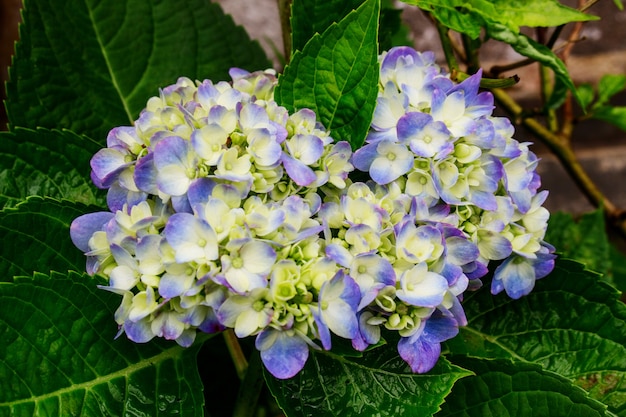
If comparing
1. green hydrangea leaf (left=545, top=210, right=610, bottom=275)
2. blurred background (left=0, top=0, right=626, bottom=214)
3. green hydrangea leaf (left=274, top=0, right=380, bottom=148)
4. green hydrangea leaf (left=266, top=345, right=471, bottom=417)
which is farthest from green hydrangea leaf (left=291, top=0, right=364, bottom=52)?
blurred background (left=0, top=0, right=626, bottom=214)

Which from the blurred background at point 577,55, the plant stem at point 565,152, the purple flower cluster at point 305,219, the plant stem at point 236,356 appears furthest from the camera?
the blurred background at point 577,55

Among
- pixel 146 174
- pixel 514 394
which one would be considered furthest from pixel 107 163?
pixel 514 394

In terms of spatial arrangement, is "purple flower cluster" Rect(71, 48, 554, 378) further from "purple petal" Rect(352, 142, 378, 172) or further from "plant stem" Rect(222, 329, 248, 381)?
"plant stem" Rect(222, 329, 248, 381)

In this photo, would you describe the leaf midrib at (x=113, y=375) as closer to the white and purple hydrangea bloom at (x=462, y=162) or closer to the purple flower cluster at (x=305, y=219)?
the purple flower cluster at (x=305, y=219)

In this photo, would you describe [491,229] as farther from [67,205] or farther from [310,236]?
[67,205]

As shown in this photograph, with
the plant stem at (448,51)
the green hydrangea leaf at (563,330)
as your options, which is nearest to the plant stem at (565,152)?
the plant stem at (448,51)

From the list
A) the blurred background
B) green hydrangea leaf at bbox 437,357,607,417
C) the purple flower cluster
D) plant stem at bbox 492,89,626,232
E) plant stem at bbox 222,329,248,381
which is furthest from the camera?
the blurred background

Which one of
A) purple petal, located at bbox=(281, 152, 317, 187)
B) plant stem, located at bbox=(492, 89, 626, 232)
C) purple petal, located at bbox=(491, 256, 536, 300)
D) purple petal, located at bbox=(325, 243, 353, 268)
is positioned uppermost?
purple petal, located at bbox=(281, 152, 317, 187)
